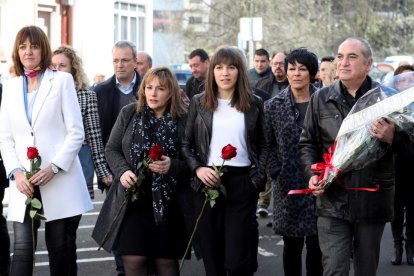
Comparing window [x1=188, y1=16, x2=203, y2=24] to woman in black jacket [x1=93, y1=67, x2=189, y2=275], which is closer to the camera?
woman in black jacket [x1=93, y1=67, x2=189, y2=275]

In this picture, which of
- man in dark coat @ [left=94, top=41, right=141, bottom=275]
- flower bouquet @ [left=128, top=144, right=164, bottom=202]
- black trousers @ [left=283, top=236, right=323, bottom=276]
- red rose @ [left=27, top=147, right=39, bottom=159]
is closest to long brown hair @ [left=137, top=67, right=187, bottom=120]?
flower bouquet @ [left=128, top=144, right=164, bottom=202]

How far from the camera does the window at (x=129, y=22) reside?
32.7m

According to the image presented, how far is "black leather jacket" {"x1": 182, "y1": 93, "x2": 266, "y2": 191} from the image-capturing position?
24.1 feet

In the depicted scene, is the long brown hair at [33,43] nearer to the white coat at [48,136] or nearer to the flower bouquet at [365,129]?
the white coat at [48,136]

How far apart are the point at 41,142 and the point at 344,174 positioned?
220cm

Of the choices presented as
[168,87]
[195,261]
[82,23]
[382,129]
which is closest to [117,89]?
[195,261]

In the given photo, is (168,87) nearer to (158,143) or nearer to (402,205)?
(158,143)

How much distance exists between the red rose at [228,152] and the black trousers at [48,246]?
1.32m

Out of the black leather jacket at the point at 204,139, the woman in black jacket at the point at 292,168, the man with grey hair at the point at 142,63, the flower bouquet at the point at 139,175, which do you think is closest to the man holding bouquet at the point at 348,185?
the black leather jacket at the point at 204,139

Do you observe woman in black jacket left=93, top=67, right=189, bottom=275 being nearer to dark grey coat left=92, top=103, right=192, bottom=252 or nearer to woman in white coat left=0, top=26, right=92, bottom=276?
dark grey coat left=92, top=103, right=192, bottom=252

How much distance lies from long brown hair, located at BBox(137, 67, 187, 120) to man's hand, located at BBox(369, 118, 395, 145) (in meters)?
1.67

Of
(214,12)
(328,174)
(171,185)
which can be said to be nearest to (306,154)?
(328,174)

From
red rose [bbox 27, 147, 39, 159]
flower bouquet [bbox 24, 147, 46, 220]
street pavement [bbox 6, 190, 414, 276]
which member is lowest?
street pavement [bbox 6, 190, 414, 276]

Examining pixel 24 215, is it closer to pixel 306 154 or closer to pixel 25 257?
pixel 25 257
